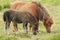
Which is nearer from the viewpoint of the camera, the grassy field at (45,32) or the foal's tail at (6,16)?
the grassy field at (45,32)

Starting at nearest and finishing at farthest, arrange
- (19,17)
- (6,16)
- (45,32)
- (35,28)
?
1. (6,16)
2. (19,17)
3. (35,28)
4. (45,32)

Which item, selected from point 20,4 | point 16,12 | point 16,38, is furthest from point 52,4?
point 16,38

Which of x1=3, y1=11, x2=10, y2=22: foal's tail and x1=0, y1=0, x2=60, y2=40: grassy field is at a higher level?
x1=3, y1=11, x2=10, y2=22: foal's tail

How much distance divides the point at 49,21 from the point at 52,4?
872 centimetres

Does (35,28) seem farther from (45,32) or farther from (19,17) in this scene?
(19,17)

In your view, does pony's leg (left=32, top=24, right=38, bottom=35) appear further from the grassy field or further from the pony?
the grassy field

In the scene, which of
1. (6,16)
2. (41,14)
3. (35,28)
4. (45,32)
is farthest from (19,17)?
(45,32)

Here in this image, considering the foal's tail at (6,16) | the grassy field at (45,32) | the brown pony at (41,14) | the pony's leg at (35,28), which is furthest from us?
the brown pony at (41,14)

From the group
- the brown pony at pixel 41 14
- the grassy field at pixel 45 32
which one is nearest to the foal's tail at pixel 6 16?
the grassy field at pixel 45 32

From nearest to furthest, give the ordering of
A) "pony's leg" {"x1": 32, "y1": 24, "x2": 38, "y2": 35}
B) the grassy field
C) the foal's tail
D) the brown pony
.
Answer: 1. the grassy field
2. the foal's tail
3. "pony's leg" {"x1": 32, "y1": 24, "x2": 38, "y2": 35}
4. the brown pony

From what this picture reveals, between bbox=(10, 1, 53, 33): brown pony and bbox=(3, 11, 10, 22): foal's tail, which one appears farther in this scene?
bbox=(10, 1, 53, 33): brown pony

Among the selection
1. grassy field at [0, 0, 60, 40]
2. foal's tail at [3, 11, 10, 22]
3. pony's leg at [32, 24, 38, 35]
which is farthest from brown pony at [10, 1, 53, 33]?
foal's tail at [3, 11, 10, 22]

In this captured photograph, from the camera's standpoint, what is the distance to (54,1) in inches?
880

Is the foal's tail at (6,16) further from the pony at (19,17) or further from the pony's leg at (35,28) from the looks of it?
the pony's leg at (35,28)
